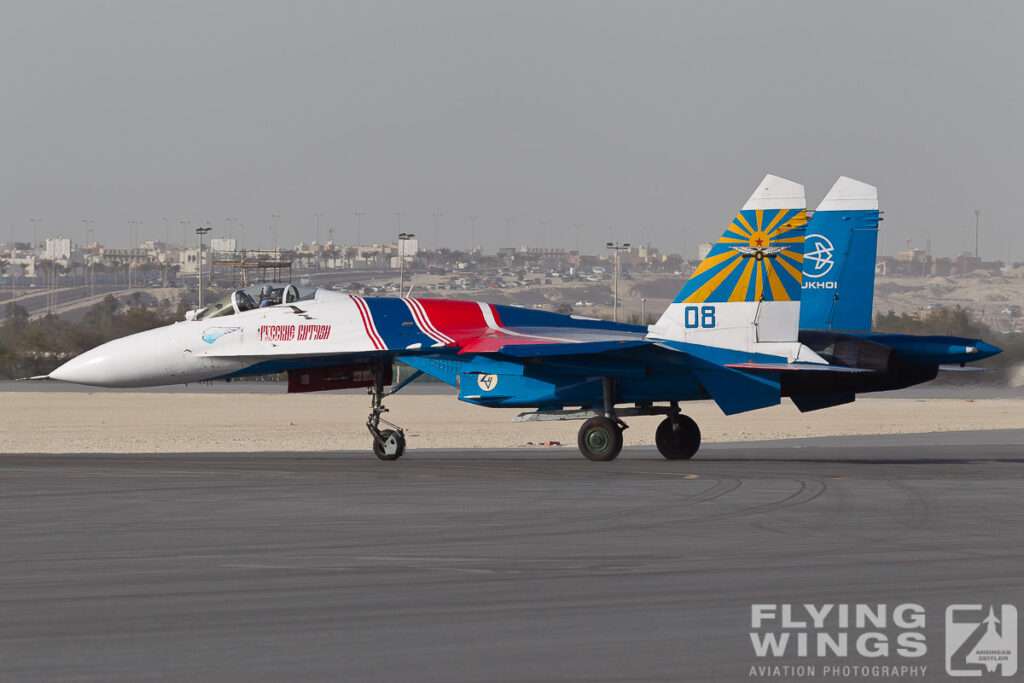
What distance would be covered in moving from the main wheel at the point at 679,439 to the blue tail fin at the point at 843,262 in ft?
12.2

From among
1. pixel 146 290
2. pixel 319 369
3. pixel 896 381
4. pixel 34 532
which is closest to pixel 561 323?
pixel 319 369

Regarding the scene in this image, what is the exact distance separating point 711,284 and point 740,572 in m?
12.4

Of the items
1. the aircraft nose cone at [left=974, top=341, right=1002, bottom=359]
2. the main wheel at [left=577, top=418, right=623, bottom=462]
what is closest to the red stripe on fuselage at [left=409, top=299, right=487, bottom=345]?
the main wheel at [left=577, top=418, right=623, bottom=462]

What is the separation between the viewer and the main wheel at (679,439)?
22.8 metres

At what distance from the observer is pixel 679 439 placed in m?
22.8

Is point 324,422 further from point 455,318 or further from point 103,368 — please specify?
point 455,318

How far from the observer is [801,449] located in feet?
87.8

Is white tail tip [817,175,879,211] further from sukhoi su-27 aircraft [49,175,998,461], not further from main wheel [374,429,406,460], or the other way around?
main wheel [374,429,406,460]

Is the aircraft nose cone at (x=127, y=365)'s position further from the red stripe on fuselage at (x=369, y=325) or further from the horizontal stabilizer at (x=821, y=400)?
the horizontal stabilizer at (x=821, y=400)

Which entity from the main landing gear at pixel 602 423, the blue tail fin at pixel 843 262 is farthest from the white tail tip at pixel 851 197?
the main landing gear at pixel 602 423

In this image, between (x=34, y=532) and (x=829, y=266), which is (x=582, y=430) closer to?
(x=829, y=266)

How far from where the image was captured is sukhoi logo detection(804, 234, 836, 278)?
25062 millimetres

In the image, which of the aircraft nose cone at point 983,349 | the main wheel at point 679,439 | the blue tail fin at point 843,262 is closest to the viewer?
the aircraft nose cone at point 983,349

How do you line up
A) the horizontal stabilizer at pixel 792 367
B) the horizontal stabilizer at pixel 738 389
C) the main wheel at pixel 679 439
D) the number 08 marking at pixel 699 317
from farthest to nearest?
the main wheel at pixel 679 439
the number 08 marking at pixel 699 317
the horizontal stabilizer at pixel 738 389
the horizontal stabilizer at pixel 792 367
